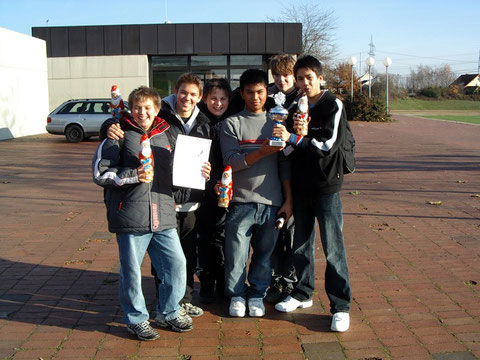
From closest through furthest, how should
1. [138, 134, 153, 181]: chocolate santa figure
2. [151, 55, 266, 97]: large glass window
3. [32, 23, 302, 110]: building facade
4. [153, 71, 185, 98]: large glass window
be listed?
[138, 134, 153, 181]: chocolate santa figure → [32, 23, 302, 110]: building facade → [151, 55, 266, 97]: large glass window → [153, 71, 185, 98]: large glass window

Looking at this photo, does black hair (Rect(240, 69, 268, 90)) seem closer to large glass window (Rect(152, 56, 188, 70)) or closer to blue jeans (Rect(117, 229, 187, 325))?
blue jeans (Rect(117, 229, 187, 325))

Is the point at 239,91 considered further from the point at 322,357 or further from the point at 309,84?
the point at 322,357

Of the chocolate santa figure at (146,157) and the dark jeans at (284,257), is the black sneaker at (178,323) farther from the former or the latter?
the chocolate santa figure at (146,157)

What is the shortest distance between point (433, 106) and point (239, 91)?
216ft

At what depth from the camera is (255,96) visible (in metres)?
4.00

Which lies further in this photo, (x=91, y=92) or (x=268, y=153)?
(x=91, y=92)

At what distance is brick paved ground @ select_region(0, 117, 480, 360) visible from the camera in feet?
12.0

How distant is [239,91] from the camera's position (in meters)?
4.40

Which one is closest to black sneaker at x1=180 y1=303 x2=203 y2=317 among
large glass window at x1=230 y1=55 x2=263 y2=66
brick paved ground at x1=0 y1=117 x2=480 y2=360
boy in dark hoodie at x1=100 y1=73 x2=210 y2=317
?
boy in dark hoodie at x1=100 y1=73 x2=210 y2=317

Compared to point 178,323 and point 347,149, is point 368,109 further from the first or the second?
point 178,323

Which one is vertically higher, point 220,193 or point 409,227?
point 220,193

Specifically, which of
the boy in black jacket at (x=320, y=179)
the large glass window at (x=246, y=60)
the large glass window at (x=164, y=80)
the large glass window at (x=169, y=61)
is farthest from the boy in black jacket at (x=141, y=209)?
the large glass window at (x=164, y=80)

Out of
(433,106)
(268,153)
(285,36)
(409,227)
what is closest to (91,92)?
(285,36)

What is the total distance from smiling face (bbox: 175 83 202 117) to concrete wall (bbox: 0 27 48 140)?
2099cm
